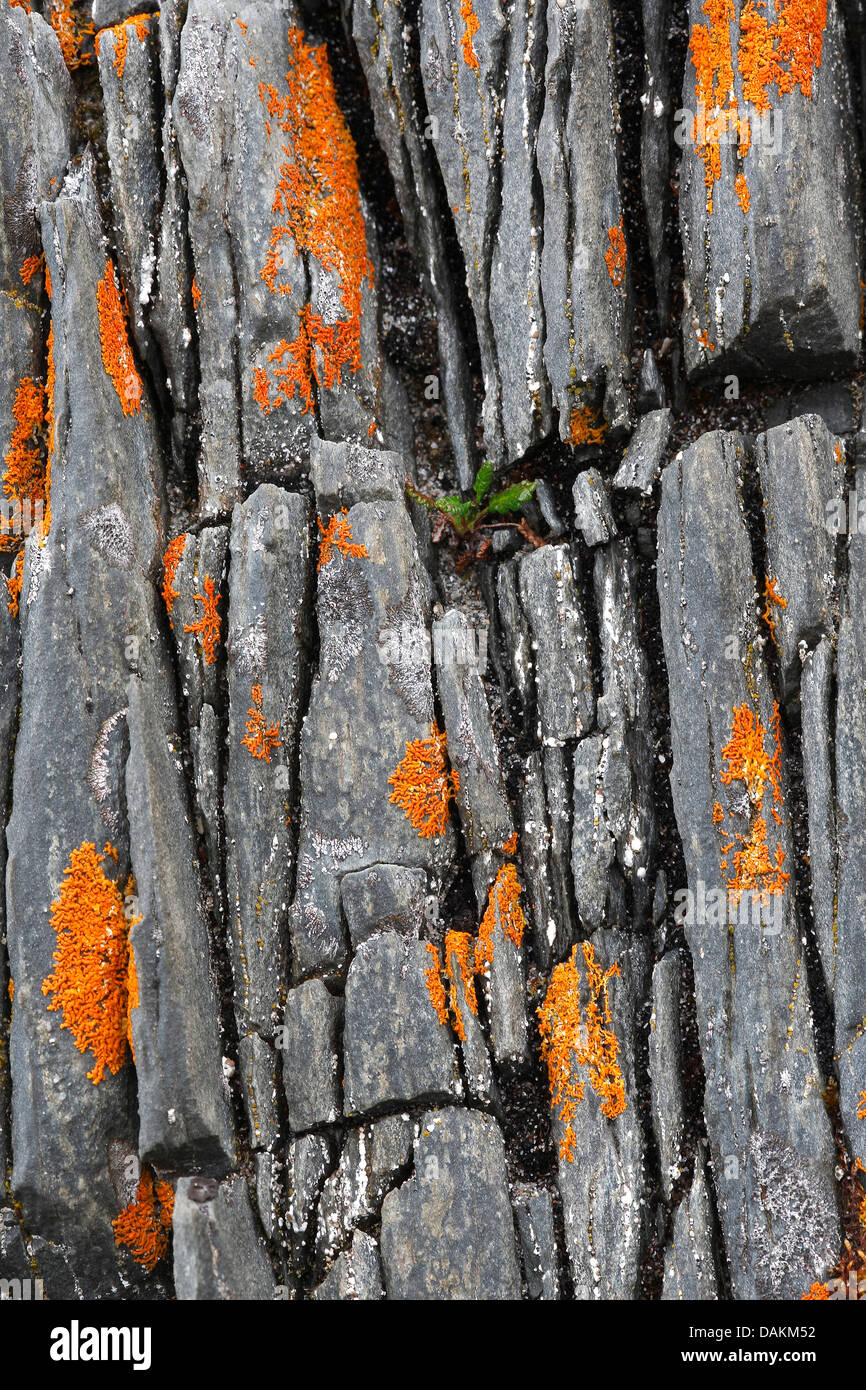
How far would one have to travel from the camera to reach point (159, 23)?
31.1 ft

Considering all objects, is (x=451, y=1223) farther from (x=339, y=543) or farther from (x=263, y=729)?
(x=339, y=543)

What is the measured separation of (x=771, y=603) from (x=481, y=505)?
2.74 meters

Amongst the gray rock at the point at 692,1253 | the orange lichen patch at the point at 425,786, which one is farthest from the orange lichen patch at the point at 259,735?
the gray rock at the point at 692,1253

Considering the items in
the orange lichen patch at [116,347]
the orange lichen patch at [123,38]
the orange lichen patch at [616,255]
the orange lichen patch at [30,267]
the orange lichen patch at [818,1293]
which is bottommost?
the orange lichen patch at [818,1293]

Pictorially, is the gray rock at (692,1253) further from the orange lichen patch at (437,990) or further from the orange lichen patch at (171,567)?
the orange lichen patch at (171,567)

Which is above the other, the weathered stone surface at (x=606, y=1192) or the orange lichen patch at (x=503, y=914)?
the orange lichen patch at (x=503, y=914)

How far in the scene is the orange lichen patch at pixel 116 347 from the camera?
881 cm

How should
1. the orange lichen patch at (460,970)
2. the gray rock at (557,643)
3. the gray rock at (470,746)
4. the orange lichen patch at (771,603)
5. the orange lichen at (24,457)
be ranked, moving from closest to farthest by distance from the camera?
the orange lichen patch at (460,970) → the orange lichen patch at (771,603) → the gray rock at (470,746) → the gray rock at (557,643) → the orange lichen at (24,457)

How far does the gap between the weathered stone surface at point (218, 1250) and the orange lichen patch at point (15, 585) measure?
4.97 m

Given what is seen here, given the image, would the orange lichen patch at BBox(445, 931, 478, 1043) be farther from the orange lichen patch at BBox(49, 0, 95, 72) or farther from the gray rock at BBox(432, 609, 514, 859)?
the orange lichen patch at BBox(49, 0, 95, 72)

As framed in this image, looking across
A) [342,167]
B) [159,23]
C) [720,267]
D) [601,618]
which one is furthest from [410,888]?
[159,23]

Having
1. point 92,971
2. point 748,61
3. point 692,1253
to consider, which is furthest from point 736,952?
point 748,61

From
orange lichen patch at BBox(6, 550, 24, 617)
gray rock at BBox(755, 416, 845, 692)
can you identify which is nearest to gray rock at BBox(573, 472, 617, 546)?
gray rock at BBox(755, 416, 845, 692)

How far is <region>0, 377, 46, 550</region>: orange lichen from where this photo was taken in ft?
28.6
